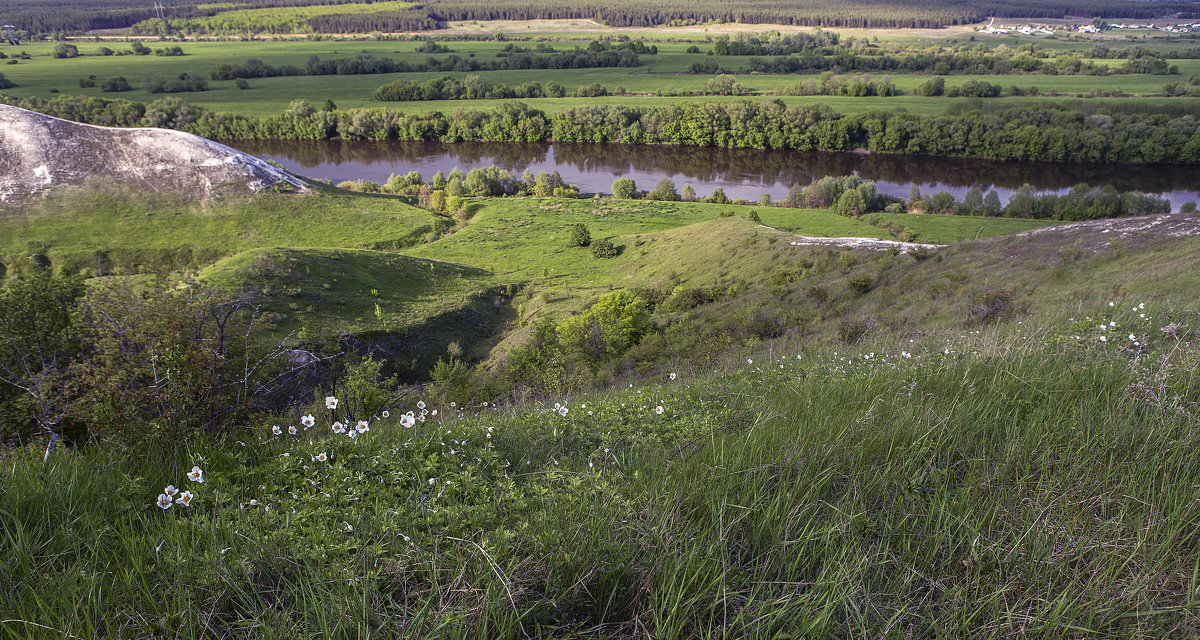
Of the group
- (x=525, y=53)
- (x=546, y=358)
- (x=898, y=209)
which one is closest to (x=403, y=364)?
(x=546, y=358)

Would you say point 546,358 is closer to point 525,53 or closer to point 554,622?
point 554,622

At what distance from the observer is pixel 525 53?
17888 centimetres

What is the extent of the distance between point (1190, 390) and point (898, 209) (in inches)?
3179

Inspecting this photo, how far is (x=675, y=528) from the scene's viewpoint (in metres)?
2.23

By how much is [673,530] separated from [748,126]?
117482 mm

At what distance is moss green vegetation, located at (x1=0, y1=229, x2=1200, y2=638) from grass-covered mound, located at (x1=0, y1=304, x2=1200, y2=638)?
0.04 feet

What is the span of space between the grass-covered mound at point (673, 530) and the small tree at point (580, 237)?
6314cm

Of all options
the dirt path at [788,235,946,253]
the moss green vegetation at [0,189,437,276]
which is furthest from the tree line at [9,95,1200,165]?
the dirt path at [788,235,946,253]

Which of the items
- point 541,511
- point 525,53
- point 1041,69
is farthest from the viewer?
point 525,53

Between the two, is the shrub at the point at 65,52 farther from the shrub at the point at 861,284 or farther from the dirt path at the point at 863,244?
the shrub at the point at 861,284

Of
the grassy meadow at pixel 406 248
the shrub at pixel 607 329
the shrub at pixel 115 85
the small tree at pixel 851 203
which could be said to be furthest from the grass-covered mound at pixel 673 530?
the shrub at pixel 115 85

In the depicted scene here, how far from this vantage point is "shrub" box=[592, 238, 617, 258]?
2501 inches

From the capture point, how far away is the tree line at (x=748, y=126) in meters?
88.1

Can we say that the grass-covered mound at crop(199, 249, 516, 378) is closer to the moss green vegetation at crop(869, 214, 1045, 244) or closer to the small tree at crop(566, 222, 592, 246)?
the small tree at crop(566, 222, 592, 246)
